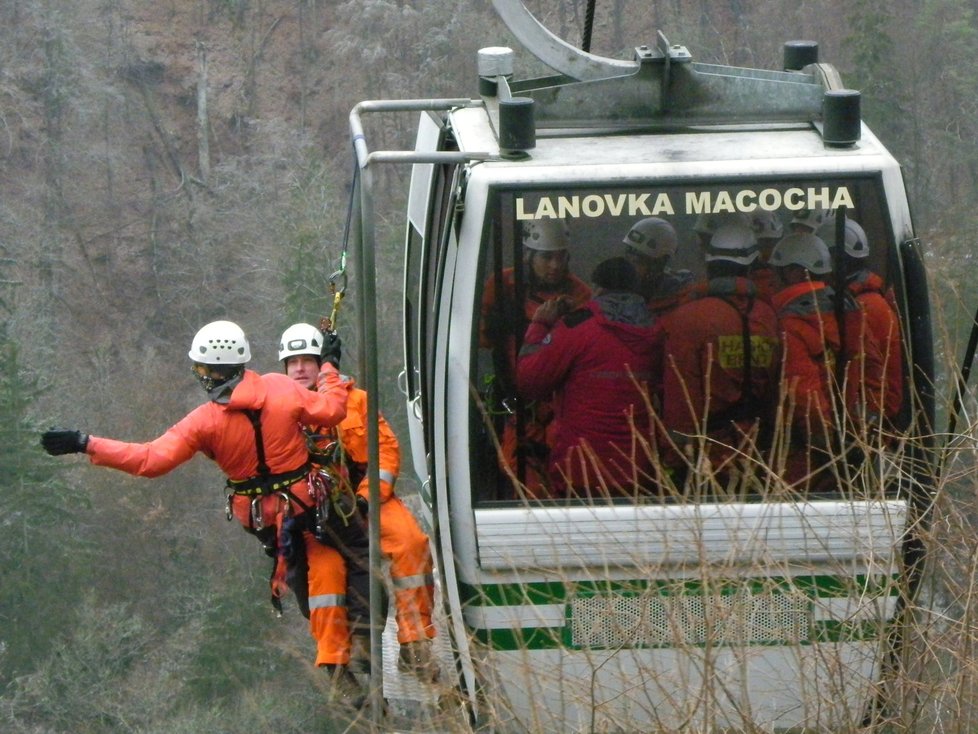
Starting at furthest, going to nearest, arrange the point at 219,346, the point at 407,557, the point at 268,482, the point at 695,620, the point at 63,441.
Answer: the point at 407,557 → the point at 268,482 → the point at 219,346 → the point at 63,441 → the point at 695,620

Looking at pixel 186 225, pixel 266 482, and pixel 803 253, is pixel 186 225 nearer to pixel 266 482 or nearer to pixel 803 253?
pixel 266 482

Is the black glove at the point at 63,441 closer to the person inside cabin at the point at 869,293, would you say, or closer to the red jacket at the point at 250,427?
the red jacket at the point at 250,427

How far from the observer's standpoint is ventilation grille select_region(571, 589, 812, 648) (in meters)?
3.91

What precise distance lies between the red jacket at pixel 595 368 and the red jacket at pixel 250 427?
3.57 ft

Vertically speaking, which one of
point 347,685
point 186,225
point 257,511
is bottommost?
point 186,225

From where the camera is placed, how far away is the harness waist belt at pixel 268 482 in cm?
630

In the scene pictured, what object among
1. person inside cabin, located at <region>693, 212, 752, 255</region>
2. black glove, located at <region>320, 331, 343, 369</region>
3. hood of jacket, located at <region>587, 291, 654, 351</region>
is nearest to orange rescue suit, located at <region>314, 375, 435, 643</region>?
black glove, located at <region>320, 331, 343, 369</region>

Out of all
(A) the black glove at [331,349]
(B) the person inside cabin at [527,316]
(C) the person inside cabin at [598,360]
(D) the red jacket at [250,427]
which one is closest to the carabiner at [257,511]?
(D) the red jacket at [250,427]

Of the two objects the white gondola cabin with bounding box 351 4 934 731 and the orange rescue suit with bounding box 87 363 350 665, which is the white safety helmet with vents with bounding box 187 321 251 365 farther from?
the white gondola cabin with bounding box 351 4 934 731

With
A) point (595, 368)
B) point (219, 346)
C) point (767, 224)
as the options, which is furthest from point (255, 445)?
point (767, 224)

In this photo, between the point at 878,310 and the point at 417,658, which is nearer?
the point at 878,310

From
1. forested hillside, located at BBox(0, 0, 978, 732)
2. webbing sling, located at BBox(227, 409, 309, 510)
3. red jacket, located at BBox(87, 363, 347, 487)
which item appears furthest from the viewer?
forested hillside, located at BBox(0, 0, 978, 732)

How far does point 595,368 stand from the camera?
5.37m

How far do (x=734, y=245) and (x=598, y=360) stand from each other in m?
0.56
